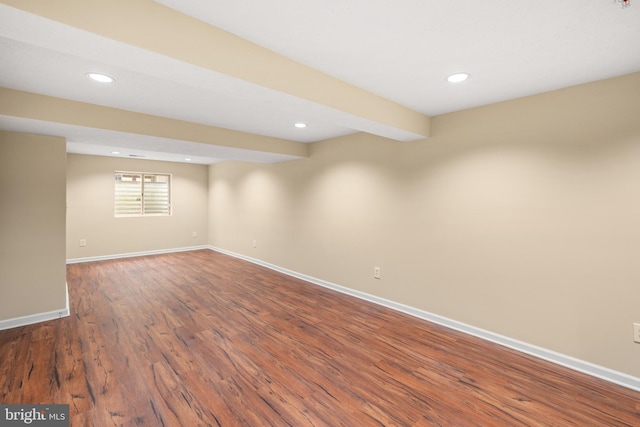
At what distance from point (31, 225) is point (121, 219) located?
360 cm

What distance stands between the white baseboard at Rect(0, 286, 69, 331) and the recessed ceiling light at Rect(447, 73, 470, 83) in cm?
471

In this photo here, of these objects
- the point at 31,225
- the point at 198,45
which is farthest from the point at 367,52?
the point at 31,225

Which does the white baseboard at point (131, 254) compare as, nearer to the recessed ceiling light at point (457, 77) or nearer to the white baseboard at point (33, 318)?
the white baseboard at point (33, 318)

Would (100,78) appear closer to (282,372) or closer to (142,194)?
(282,372)

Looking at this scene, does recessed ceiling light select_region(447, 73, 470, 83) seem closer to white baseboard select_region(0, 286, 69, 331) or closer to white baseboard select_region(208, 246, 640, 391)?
white baseboard select_region(208, 246, 640, 391)

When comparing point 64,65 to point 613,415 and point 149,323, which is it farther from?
point 613,415

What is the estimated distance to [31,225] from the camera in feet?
10.3

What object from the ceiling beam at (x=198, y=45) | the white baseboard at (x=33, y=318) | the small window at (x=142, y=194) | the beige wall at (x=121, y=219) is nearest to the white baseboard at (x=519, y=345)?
the ceiling beam at (x=198, y=45)

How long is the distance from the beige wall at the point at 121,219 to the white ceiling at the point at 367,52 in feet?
12.3

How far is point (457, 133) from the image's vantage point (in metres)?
2.98

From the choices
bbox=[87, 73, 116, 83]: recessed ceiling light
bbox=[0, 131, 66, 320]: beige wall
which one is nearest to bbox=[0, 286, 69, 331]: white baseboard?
bbox=[0, 131, 66, 320]: beige wall

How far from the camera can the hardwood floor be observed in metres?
1.80

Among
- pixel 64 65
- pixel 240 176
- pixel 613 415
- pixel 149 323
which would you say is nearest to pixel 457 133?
pixel 613 415

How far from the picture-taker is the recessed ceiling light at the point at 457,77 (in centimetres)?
213
